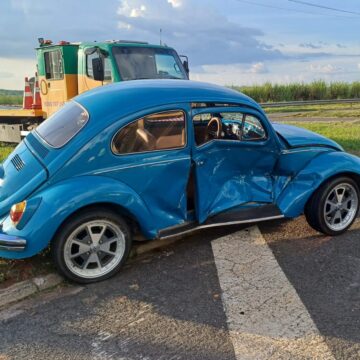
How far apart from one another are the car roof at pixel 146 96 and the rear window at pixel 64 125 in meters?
0.09

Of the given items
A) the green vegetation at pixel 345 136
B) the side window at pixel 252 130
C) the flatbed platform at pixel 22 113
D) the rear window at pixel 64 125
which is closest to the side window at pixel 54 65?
the flatbed platform at pixel 22 113

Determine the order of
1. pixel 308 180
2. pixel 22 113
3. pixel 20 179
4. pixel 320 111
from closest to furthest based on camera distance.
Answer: pixel 20 179
pixel 308 180
pixel 22 113
pixel 320 111

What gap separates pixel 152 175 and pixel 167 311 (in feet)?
4.16

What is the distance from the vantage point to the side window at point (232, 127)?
14.9 feet

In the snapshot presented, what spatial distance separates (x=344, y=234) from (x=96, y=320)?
3.09 m

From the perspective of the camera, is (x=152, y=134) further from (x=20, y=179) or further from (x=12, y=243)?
(x=12, y=243)

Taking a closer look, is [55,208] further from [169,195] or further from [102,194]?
[169,195]

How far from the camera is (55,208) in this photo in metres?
3.55

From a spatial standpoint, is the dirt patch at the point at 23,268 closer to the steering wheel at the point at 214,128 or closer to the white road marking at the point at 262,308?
the white road marking at the point at 262,308

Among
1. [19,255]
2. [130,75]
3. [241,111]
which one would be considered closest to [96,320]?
[19,255]

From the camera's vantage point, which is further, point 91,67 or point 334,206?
point 91,67

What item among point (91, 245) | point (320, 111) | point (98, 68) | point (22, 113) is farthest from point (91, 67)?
point (320, 111)

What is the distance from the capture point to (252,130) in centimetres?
466

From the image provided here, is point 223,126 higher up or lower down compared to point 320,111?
higher up
